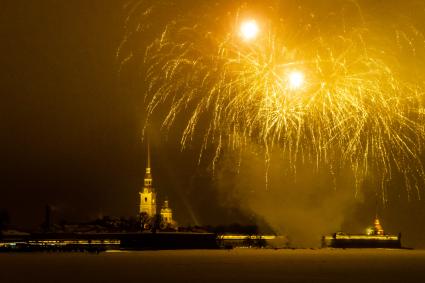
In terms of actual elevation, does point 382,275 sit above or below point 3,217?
below

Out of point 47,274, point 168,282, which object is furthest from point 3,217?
point 168,282

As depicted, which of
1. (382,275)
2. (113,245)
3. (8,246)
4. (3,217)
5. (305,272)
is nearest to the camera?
(382,275)

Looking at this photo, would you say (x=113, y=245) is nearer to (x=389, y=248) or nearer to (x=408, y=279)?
(x=389, y=248)

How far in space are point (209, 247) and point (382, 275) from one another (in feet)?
368

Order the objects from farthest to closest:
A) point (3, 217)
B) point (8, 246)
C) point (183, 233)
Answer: point (3, 217) → point (183, 233) → point (8, 246)

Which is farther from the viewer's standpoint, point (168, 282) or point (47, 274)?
point (47, 274)

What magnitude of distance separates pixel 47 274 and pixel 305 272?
20.1 m

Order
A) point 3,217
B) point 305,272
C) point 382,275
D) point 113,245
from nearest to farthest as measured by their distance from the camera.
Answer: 1. point 382,275
2. point 305,272
3. point 113,245
4. point 3,217

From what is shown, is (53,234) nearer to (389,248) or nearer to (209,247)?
(209,247)

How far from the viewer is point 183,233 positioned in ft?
564

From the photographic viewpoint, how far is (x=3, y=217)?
199 metres

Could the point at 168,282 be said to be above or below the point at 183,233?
below

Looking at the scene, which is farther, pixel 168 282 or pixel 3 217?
pixel 3 217

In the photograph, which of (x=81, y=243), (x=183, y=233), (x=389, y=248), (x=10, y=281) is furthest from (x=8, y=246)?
(x=10, y=281)
